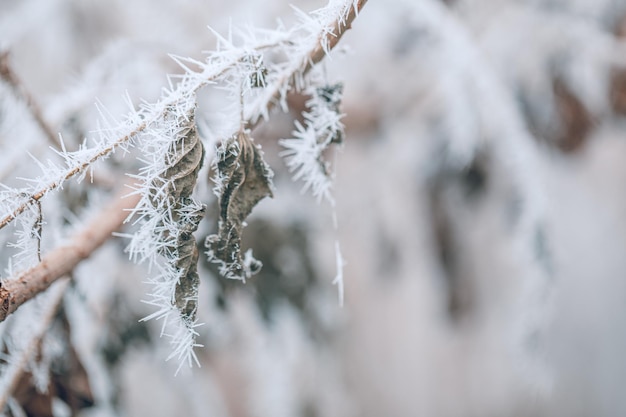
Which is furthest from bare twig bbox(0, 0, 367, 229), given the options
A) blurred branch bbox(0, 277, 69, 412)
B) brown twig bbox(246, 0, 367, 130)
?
blurred branch bbox(0, 277, 69, 412)

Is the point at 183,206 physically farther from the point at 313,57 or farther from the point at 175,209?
the point at 313,57

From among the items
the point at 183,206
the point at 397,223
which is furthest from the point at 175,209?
the point at 397,223

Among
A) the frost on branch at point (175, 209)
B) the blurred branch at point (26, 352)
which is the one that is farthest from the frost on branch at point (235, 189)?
the blurred branch at point (26, 352)

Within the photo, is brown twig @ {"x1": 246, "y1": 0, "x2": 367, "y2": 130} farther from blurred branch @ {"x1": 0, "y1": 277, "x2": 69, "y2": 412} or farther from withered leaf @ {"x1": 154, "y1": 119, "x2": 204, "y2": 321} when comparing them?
blurred branch @ {"x1": 0, "y1": 277, "x2": 69, "y2": 412}

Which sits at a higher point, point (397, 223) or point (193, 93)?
point (397, 223)

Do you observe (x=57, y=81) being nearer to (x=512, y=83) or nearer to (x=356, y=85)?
(x=356, y=85)

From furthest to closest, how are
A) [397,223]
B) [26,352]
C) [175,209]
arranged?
[397,223]
[26,352]
[175,209]

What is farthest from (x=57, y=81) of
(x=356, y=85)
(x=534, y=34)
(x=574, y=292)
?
(x=574, y=292)
